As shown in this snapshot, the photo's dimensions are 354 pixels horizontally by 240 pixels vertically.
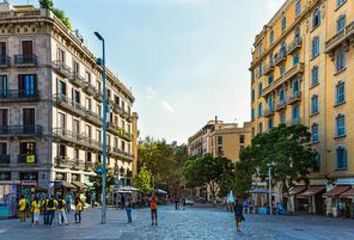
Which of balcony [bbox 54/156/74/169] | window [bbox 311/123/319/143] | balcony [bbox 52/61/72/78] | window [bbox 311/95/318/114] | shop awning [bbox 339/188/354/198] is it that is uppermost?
balcony [bbox 52/61/72/78]

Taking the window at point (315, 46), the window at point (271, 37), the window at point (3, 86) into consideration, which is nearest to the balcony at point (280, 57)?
the window at point (271, 37)

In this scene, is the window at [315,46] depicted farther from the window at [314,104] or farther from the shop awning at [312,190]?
the shop awning at [312,190]

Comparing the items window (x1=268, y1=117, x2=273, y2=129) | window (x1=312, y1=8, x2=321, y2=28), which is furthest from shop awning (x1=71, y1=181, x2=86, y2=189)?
window (x1=312, y1=8, x2=321, y2=28)

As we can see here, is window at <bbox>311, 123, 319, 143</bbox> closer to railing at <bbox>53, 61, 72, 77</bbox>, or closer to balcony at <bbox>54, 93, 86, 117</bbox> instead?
balcony at <bbox>54, 93, 86, 117</bbox>

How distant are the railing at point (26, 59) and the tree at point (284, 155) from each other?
74.4 feet

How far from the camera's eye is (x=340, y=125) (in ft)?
149

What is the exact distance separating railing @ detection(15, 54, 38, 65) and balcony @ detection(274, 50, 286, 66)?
26665 mm

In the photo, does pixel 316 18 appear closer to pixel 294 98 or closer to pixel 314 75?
pixel 314 75

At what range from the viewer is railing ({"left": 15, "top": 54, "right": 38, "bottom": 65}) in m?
51.9

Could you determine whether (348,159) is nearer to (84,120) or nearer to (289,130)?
(289,130)

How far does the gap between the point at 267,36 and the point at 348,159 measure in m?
30.2

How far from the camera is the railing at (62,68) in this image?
53031mm

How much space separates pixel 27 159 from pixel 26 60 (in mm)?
9371

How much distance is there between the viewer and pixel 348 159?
142 feet
